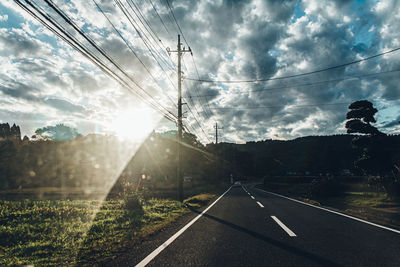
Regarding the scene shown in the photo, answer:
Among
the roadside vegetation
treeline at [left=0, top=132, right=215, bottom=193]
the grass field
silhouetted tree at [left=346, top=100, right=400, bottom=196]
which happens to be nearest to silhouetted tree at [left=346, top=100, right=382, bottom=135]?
silhouetted tree at [left=346, top=100, right=400, bottom=196]

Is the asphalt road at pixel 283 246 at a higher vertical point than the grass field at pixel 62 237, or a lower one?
higher

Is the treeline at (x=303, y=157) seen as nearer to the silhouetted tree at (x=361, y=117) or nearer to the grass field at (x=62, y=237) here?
the silhouetted tree at (x=361, y=117)

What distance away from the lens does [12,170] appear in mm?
43625

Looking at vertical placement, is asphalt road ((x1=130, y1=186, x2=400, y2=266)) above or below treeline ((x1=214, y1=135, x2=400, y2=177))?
below

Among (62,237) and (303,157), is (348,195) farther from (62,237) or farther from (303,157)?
(303,157)

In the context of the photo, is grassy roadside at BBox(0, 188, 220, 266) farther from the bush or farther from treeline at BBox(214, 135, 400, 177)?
treeline at BBox(214, 135, 400, 177)

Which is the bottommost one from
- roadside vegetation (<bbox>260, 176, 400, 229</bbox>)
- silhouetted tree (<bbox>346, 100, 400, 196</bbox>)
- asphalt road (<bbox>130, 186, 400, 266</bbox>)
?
roadside vegetation (<bbox>260, 176, 400, 229</bbox>)

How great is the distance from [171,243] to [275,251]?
2.34m

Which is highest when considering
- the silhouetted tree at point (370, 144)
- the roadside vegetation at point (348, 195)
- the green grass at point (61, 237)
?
the silhouetted tree at point (370, 144)

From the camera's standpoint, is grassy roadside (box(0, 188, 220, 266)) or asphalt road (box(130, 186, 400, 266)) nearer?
asphalt road (box(130, 186, 400, 266))

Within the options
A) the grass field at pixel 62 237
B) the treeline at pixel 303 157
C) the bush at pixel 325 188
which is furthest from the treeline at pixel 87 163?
the grass field at pixel 62 237

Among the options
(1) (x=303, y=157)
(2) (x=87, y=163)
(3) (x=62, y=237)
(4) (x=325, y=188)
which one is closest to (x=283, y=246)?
(3) (x=62, y=237)

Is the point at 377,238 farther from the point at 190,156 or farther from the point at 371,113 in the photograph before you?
the point at 190,156

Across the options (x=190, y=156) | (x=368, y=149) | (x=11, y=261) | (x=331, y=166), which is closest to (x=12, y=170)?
(x=190, y=156)
